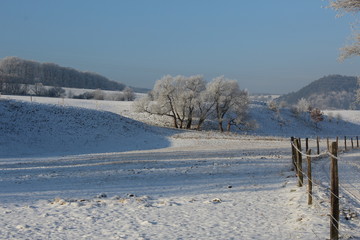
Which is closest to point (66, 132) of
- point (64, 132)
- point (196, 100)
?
point (64, 132)

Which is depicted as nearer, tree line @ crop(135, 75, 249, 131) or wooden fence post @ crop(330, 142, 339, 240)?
wooden fence post @ crop(330, 142, 339, 240)

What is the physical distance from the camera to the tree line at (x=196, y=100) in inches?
2721

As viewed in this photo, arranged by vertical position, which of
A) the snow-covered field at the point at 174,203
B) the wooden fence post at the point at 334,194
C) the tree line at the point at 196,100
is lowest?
the snow-covered field at the point at 174,203

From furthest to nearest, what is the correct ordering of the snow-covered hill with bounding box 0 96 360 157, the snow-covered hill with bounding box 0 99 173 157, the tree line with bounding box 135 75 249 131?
the tree line with bounding box 135 75 249 131, the snow-covered hill with bounding box 0 96 360 157, the snow-covered hill with bounding box 0 99 173 157

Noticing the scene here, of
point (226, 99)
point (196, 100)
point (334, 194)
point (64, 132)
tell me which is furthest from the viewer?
point (226, 99)

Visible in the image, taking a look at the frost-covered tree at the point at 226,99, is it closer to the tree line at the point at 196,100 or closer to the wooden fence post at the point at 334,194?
the tree line at the point at 196,100

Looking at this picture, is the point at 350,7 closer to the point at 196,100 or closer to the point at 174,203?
the point at 174,203

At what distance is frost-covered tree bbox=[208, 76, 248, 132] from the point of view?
69688mm

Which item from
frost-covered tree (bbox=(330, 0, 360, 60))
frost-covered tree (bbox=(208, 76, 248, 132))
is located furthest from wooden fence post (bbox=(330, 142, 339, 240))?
frost-covered tree (bbox=(208, 76, 248, 132))

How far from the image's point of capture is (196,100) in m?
68.5

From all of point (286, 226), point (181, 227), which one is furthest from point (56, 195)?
point (286, 226)

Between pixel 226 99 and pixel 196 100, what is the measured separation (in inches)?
220

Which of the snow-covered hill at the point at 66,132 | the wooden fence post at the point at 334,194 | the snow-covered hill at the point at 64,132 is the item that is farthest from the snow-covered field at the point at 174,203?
the snow-covered hill at the point at 66,132

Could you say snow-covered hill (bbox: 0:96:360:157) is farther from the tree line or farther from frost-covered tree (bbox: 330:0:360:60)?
frost-covered tree (bbox: 330:0:360:60)
